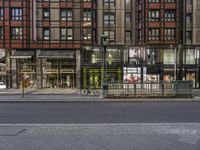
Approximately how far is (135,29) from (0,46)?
18791 millimetres

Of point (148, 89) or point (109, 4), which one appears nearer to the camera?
point (148, 89)

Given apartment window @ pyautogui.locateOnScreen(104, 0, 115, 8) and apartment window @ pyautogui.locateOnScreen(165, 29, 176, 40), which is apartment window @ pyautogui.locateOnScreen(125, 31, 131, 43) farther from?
apartment window @ pyautogui.locateOnScreen(165, 29, 176, 40)

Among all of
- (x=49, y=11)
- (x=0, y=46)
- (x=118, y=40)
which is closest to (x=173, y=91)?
(x=118, y=40)

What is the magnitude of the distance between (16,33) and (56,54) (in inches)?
237

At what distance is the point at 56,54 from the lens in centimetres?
3600

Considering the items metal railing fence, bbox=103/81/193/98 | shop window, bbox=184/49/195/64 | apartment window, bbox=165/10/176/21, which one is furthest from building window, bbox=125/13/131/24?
metal railing fence, bbox=103/81/193/98

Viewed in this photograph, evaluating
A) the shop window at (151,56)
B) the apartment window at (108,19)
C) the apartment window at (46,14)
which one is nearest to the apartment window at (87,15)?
the apartment window at (108,19)

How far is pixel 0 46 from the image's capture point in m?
35.9

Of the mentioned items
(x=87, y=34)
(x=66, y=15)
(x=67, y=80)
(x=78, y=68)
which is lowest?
(x=67, y=80)

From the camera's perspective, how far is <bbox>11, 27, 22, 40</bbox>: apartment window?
119 feet

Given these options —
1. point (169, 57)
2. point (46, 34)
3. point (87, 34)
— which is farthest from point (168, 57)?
point (46, 34)

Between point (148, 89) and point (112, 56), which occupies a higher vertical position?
point (112, 56)

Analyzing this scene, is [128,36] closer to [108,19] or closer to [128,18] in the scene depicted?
[128,18]

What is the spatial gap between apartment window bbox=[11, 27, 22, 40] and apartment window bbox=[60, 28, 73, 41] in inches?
214
